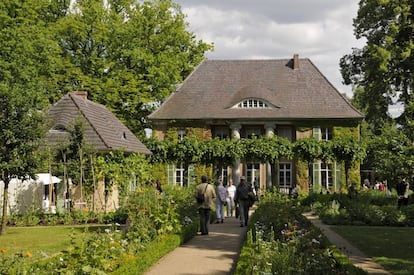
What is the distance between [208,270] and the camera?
9.36m

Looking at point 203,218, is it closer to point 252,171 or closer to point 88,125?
point 88,125

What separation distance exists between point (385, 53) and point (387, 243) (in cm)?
2135

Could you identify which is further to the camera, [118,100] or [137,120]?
[137,120]

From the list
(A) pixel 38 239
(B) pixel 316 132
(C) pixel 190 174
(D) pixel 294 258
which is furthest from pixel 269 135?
(D) pixel 294 258

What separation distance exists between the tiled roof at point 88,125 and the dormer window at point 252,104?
35.0 feet

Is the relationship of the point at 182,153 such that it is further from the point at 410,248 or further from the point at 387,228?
the point at 410,248

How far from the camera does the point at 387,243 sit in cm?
1306

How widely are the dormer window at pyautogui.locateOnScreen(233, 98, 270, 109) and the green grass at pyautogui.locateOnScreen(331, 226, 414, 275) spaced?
2008cm

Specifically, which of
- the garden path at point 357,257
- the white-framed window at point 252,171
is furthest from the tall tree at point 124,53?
the garden path at point 357,257

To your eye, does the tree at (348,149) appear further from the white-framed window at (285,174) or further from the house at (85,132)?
the house at (85,132)

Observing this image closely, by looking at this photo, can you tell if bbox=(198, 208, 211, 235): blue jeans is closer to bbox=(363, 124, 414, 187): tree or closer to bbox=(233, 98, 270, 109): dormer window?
bbox=(363, 124, 414, 187): tree

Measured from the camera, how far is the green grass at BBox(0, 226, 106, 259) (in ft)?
39.2

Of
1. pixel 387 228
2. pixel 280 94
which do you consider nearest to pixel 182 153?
pixel 280 94

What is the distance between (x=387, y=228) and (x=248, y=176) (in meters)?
20.7
